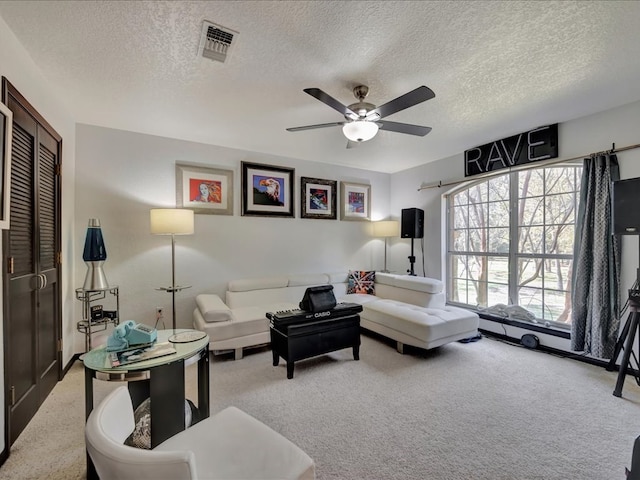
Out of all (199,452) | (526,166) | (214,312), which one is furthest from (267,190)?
(199,452)

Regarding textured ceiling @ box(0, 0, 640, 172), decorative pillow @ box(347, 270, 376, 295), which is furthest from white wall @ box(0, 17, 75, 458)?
decorative pillow @ box(347, 270, 376, 295)

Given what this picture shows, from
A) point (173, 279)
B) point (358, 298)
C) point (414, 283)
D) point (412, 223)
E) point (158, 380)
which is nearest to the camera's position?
point (158, 380)

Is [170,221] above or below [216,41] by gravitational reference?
below

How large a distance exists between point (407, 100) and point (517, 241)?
2.77 meters

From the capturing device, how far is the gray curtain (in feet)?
9.36

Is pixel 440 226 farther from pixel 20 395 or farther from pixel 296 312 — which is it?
pixel 20 395

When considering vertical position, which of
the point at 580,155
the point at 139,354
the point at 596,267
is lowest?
the point at 139,354

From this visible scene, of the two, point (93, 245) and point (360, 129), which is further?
point (93, 245)

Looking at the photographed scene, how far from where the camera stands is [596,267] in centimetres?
291

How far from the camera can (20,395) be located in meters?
1.97

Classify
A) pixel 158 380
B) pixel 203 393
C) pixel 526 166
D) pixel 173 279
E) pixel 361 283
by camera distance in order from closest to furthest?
pixel 158 380 → pixel 203 393 → pixel 173 279 → pixel 526 166 → pixel 361 283

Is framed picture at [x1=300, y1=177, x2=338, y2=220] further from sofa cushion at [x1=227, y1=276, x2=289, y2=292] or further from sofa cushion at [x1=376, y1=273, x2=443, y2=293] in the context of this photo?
sofa cushion at [x1=376, y1=273, x2=443, y2=293]

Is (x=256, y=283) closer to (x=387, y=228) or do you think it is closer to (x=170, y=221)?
(x=170, y=221)

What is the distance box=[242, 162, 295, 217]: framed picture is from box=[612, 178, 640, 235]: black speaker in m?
3.60
